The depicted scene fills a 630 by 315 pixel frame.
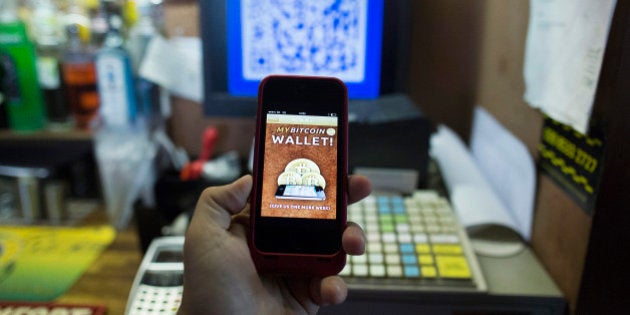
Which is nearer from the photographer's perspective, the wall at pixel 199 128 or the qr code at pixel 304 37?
the qr code at pixel 304 37

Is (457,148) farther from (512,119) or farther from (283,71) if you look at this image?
(283,71)

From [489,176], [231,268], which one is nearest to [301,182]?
[231,268]

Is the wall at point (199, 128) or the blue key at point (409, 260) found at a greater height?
the wall at point (199, 128)

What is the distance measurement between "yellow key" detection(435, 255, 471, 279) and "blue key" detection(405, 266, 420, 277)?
27 mm

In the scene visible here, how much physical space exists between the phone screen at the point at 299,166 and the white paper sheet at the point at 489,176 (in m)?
0.29

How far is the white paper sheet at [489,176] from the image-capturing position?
2.17 ft

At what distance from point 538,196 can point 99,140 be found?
2.54 ft

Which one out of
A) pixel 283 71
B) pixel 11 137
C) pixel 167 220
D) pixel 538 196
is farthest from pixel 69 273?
pixel 538 196

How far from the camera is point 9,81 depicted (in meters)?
0.84

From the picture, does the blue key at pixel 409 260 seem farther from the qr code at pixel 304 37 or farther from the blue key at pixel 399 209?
the qr code at pixel 304 37

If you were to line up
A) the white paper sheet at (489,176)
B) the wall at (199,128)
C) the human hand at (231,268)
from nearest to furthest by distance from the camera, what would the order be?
the human hand at (231,268)
the white paper sheet at (489,176)
the wall at (199,128)

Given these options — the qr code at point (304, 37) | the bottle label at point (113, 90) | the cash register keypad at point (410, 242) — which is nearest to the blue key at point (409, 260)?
the cash register keypad at point (410, 242)

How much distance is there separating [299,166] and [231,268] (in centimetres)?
12

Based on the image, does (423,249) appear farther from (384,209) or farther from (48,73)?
(48,73)
